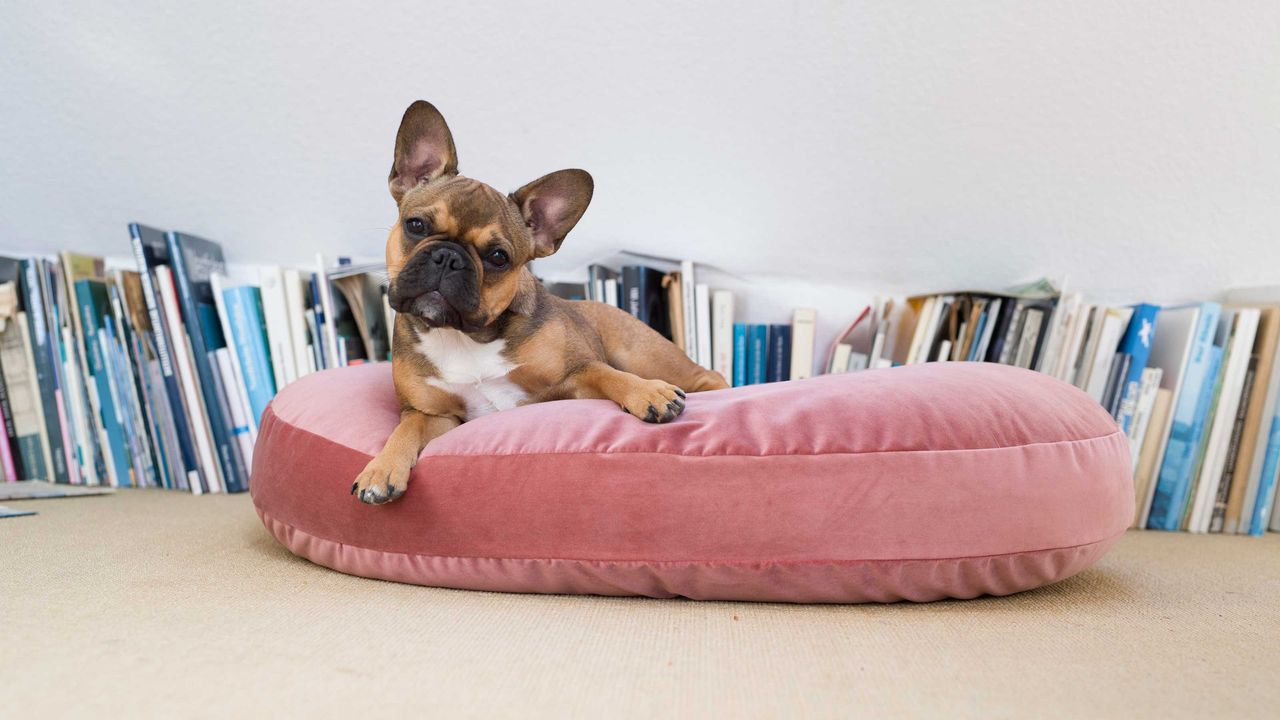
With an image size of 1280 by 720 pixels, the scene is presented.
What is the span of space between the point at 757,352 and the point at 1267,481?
1.64m

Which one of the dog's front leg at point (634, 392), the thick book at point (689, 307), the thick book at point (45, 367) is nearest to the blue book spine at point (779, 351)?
the thick book at point (689, 307)

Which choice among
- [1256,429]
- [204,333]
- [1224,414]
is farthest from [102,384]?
[1256,429]

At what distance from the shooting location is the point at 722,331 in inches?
112

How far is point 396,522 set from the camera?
1.43m

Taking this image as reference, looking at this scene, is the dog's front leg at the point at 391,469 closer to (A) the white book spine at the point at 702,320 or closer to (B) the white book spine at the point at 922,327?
(A) the white book spine at the point at 702,320

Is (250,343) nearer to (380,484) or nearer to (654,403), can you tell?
(380,484)

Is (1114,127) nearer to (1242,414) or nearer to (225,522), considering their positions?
Answer: (1242,414)

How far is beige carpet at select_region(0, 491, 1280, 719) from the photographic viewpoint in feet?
2.94

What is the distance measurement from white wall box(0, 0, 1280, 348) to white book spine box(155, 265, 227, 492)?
0.44m

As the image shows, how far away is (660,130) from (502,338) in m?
1.21

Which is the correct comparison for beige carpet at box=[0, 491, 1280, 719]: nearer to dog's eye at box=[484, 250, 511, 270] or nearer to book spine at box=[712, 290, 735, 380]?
dog's eye at box=[484, 250, 511, 270]

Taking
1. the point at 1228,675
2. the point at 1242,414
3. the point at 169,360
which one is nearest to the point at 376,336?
the point at 169,360

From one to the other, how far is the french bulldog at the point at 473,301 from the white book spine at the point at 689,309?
83cm

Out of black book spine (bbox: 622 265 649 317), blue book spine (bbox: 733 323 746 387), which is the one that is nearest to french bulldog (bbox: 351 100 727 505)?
black book spine (bbox: 622 265 649 317)
